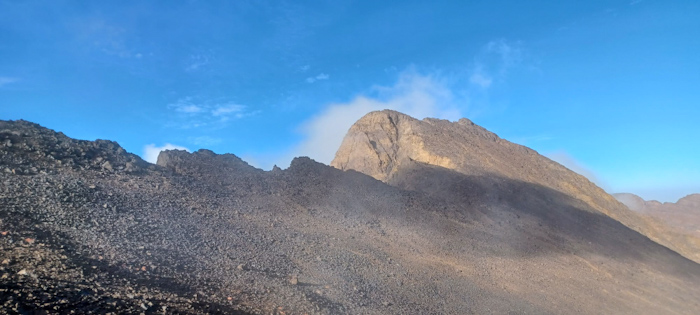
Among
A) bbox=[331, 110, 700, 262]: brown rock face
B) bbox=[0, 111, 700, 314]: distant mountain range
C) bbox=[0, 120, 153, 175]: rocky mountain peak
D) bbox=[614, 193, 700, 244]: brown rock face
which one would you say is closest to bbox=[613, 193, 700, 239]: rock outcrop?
bbox=[614, 193, 700, 244]: brown rock face

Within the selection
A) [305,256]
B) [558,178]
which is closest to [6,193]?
[305,256]

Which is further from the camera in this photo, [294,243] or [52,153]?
[52,153]

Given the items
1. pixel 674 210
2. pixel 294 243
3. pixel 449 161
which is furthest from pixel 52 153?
pixel 674 210

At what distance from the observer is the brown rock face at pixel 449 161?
28.0m

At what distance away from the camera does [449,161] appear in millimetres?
29016

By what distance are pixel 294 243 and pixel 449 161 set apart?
750 inches

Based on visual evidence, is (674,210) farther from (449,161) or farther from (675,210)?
(449,161)

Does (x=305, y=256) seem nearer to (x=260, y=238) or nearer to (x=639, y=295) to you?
(x=260, y=238)

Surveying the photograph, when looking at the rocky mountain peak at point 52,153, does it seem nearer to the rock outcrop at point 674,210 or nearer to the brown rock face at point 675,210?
the brown rock face at point 675,210

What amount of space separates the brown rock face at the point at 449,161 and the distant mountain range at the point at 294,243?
0.53 metres

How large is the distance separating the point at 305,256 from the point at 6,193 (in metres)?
7.09

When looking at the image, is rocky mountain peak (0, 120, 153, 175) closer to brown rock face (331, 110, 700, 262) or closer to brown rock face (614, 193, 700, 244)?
brown rock face (331, 110, 700, 262)

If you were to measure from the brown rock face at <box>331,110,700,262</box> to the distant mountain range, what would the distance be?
0.53 metres

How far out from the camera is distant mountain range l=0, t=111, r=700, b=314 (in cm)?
728
